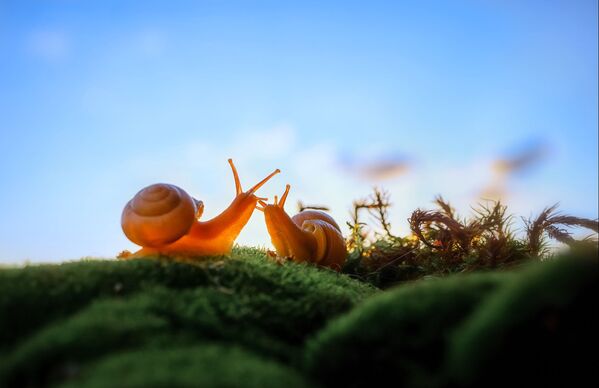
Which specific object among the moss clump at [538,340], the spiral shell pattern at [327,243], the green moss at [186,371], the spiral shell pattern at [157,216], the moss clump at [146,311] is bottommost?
the moss clump at [538,340]

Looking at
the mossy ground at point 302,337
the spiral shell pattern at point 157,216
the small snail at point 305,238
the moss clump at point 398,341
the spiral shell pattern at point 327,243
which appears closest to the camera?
the mossy ground at point 302,337

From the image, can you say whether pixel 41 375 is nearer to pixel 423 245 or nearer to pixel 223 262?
pixel 223 262

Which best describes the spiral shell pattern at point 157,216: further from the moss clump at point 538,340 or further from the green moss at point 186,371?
the moss clump at point 538,340

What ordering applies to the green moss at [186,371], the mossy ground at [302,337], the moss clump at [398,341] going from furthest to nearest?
the moss clump at [398,341] < the mossy ground at [302,337] < the green moss at [186,371]

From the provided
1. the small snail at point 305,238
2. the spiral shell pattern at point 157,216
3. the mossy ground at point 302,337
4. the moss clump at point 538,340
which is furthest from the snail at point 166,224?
the moss clump at point 538,340

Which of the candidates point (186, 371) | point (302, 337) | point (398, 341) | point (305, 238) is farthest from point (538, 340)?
point (305, 238)

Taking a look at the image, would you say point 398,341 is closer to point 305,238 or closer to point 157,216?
point 157,216

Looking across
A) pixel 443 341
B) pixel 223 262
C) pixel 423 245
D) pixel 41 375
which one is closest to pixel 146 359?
pixel 41 375
